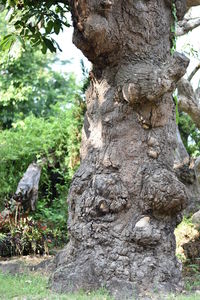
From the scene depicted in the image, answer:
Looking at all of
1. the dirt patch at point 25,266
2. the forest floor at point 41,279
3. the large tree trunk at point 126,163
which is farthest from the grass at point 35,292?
the dirt patch at point 25,266

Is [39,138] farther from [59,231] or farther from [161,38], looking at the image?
[161,38]

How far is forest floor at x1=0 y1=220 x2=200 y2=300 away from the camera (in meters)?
5.04

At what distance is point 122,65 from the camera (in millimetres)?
5973

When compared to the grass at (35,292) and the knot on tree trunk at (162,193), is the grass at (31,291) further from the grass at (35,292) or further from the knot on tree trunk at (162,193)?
the knot on tree trunk at (162,193)

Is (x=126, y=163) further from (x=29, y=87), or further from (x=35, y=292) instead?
(x=29, y=87)

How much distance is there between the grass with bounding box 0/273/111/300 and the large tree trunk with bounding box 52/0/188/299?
0.23 m

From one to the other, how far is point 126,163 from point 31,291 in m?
1.90

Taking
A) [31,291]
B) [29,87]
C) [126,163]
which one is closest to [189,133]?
[29,87]

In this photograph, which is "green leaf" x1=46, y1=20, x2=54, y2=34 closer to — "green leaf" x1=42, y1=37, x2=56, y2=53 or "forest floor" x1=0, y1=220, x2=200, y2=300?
"green leaf" x1=42, y1=37, x2=56, y2=53

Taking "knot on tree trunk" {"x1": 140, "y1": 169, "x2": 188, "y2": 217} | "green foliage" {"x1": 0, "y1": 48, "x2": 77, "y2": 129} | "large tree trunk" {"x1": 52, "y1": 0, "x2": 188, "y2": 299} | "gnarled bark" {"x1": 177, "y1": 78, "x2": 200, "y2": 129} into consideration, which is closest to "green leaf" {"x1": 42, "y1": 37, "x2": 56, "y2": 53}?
"large tree trunk" {"x1": 52, "y1": 0, "x2": 188, "y2": 299}

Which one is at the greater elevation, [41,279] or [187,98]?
[187,98]

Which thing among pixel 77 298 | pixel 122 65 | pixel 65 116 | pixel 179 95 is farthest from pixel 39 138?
pixel 77 298

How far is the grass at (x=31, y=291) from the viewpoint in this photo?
494cm

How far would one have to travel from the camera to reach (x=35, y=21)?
23.2ft
